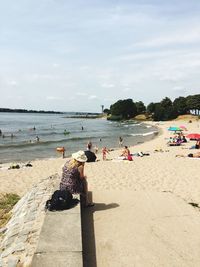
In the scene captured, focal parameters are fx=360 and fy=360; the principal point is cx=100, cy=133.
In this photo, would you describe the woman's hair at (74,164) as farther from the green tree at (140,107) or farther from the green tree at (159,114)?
the green tree at (140,107)

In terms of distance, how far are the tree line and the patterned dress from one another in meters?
103

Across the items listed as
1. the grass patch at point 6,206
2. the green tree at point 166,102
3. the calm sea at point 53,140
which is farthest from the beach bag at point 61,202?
the green tree at point 166,102

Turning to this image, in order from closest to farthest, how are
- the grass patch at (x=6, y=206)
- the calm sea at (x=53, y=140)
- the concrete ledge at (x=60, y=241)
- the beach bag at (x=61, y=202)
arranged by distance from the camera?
1. the concrete ledge at (x=60, y=241)
2. the beach bag at (x=61, y=202)
3. the grass patch at (x=6, y=206)
4. the calm sea at (x=53, y=140)

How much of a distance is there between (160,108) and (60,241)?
4373 inches

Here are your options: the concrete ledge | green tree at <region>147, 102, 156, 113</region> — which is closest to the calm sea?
the concrete ledge

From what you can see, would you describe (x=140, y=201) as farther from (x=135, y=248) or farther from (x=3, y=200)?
(x=3, y=200)

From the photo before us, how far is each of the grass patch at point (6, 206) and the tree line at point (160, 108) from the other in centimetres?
9999

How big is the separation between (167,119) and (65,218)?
104 meters

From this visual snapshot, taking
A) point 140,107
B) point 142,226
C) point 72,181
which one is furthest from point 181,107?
point 142,226

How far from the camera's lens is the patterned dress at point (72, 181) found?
877 centimetres

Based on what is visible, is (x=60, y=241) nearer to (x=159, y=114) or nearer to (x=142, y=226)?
(x=142, y=226)

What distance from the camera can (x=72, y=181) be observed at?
8.78 m

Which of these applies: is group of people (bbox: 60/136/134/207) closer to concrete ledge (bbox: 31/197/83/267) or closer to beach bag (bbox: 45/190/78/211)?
beach bag (bbox: 45/190/78/211)

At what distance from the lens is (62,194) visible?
26.5 ft
